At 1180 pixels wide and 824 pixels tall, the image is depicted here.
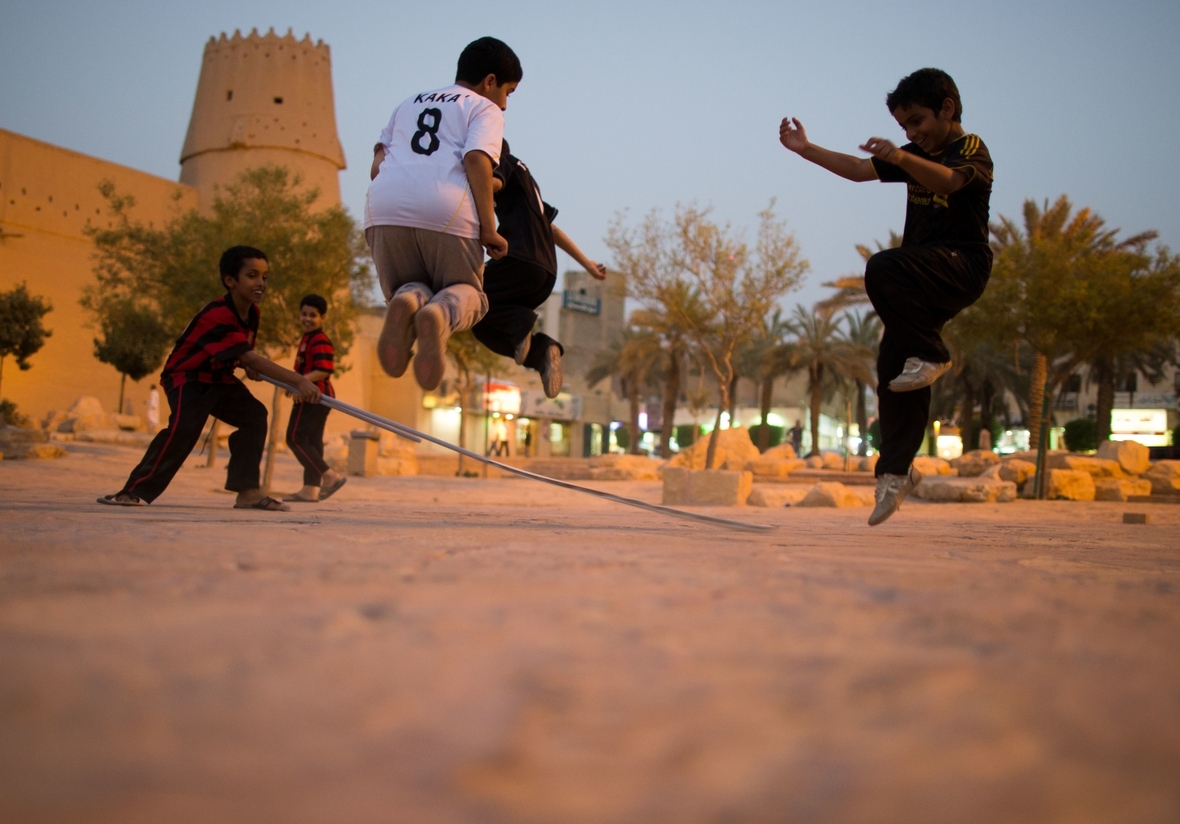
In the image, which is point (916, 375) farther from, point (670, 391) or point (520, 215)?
point (670, 391)

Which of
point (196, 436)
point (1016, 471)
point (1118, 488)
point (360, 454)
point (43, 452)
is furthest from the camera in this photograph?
point (360, 454)

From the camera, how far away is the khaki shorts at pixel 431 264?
3.46 m

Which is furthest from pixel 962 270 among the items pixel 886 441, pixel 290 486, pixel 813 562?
pixel 290 486

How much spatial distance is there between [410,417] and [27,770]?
126 feet

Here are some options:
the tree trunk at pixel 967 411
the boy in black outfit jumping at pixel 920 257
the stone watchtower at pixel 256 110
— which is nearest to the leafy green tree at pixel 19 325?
the stone watchtower at pixel 256 110

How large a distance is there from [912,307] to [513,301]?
180cm

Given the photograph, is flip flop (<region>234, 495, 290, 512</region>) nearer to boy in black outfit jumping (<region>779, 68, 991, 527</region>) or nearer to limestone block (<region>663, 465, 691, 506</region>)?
boy in black outfit jumping (<region>779, 68, 991, 527</region>)

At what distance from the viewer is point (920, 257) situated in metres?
3.31

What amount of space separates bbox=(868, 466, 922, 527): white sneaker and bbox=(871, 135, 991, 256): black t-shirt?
945 millimetres

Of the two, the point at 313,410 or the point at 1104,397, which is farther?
the point at 1104,397

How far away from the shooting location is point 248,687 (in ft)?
2.53

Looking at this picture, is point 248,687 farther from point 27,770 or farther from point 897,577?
point 897,577

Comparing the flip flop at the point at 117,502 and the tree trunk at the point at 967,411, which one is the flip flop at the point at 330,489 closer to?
the flip flop at the point at 117,502

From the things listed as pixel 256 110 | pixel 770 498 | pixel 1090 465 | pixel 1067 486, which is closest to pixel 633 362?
pixel 256 110
